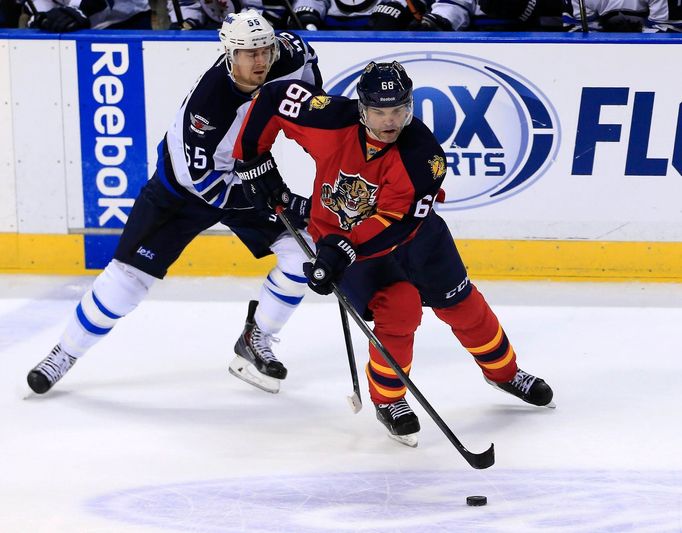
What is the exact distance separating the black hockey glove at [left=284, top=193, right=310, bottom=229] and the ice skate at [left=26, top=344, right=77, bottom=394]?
0.86 m

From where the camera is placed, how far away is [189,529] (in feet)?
8.35

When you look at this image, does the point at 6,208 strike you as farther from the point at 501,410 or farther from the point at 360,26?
the point at 501,410

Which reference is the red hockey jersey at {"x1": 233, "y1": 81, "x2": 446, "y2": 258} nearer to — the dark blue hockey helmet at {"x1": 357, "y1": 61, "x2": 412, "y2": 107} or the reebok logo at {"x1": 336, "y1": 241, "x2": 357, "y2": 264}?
the reebok logo at {"x1": 336, "y1": 241, "x2": 357, "y2": 264}

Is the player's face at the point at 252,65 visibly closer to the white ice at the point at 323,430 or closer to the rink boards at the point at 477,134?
the white ice at the point at 323,430

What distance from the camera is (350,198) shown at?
2.86 m

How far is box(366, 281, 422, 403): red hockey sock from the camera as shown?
2.94 metres

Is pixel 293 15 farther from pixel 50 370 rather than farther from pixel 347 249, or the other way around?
pixel 347 249

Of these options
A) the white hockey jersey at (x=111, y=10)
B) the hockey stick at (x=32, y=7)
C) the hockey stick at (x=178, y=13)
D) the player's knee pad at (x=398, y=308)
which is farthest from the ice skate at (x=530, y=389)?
the hockey stick at (x=32, y=7)

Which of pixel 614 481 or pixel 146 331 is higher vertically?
pixel 614 481

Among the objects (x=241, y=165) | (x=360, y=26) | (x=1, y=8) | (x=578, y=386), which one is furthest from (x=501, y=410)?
(x=1, y=8)

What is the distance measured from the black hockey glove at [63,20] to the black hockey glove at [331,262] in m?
2.19

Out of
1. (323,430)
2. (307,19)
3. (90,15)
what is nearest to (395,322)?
(323,430)

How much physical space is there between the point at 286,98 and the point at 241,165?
26 cm

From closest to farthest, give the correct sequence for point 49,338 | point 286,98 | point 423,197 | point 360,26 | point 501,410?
point 423,197
point 286,98
point 501,410
point 49,338
point 360,26
